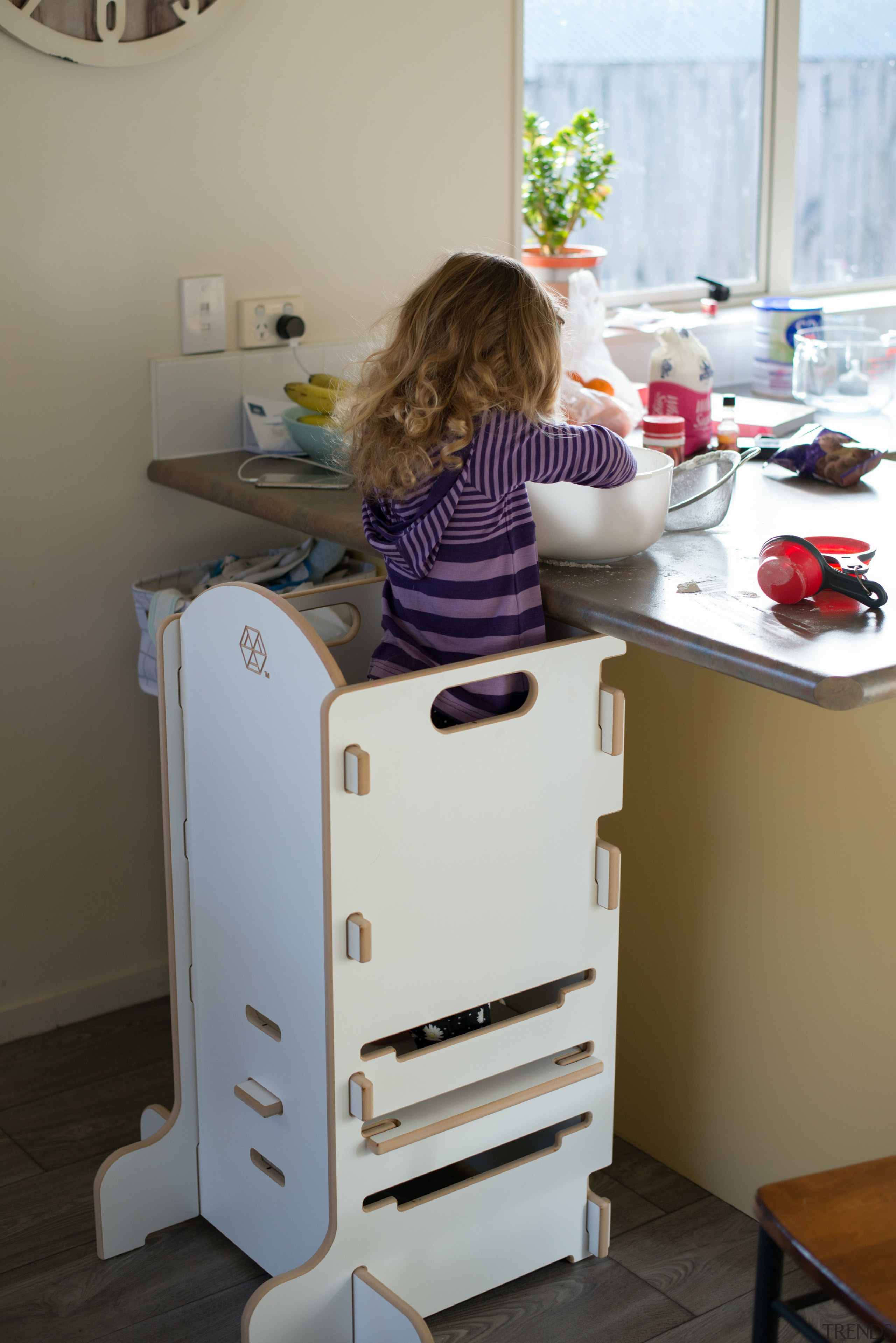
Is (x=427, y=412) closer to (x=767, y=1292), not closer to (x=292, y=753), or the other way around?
(x=292, y=753)

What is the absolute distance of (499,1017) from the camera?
1504 mm

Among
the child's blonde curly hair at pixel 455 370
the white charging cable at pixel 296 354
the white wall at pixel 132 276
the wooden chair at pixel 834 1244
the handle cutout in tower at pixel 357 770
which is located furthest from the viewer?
the white charging cable at pixel 296 354

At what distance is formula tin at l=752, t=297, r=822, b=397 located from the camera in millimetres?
2377

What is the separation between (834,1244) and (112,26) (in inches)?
65.3

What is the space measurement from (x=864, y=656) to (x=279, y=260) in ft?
4.08

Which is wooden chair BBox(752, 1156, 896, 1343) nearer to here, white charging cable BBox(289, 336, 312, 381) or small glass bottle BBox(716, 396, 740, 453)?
small glass bottle BBox(716, 396, 740, 453)

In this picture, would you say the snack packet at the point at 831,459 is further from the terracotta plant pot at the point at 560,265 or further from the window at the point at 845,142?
the window at the point at 845,142

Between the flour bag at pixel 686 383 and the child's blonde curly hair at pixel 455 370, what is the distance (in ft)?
1.75

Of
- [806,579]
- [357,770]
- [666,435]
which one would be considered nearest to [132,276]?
[666,435]

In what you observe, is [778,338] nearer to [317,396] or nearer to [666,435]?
[666,435]

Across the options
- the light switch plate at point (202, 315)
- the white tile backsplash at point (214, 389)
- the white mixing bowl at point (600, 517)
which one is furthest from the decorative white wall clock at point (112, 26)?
the white mixing bowl at point (600, 517)

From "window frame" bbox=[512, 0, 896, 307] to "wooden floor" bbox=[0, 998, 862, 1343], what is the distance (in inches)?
69.0

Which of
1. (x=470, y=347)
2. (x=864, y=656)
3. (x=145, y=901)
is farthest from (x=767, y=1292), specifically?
(x=145, y=901)

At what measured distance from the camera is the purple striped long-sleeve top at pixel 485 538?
131 cm
